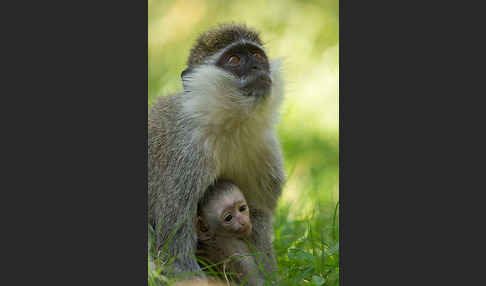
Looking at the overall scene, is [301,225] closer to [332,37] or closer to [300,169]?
[300,169]

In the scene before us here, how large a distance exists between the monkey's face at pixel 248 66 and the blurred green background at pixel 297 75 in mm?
303

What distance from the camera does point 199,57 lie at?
16.8 feet

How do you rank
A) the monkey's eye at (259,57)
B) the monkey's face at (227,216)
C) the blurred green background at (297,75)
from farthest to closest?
1. the blurred green background at (297,75)
2. the monkey's eye at (259,57)
3. the monkey's face at (227,216)

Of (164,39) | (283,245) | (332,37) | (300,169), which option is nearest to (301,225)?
(283,245)

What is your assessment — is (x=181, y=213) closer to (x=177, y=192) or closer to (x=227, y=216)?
(x=177, y=192)

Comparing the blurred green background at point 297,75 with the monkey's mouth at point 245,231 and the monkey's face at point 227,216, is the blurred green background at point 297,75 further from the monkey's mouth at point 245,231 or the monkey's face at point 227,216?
the monkey's face at point 227,216

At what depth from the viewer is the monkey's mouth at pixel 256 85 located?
15.7 ft

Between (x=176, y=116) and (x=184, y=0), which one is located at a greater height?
(x=184, y=0)

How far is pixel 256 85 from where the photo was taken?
4809 millimetres

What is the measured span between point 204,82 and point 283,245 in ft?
6.51

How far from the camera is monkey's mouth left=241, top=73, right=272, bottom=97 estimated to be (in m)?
4.80

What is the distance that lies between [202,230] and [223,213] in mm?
312

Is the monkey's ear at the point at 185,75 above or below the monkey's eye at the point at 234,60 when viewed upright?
below

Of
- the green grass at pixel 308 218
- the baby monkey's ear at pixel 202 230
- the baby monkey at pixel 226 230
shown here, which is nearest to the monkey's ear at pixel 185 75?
the baby monkey at pixel 226 230
